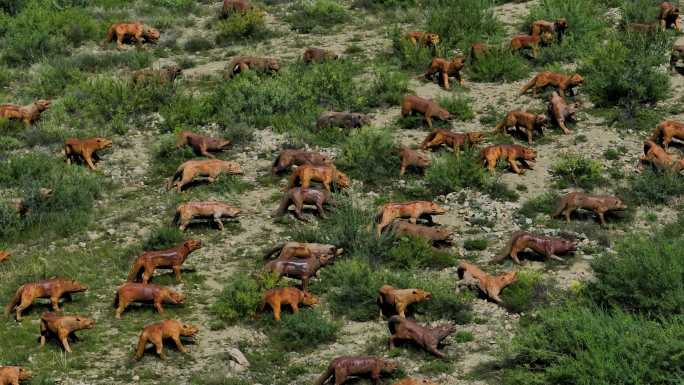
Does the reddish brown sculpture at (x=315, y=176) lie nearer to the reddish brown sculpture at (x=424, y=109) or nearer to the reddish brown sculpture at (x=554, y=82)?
the reddish brown sculpture at (x=424, y=109)

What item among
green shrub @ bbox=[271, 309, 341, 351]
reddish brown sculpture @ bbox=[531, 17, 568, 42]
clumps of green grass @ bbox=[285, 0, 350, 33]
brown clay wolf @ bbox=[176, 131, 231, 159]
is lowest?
clumps of green grass @ bbox=[285, 0, 350, 33]

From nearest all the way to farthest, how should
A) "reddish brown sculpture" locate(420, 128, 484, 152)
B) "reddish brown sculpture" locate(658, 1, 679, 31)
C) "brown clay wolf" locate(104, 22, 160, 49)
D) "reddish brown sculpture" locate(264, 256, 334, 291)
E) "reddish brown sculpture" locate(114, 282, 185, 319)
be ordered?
"reddish brown sculpture" locate(114, 282, 185, 319) → "reddish brown sculpture" locate(264, 256, 334, 291) → "reddish brown sculpture" locate(420, 128, 484, 152) → "reddish brown sculpture" locate(658, 1, 679, 31) → "brown clay wolf" locate(104, 22, 160, 49)

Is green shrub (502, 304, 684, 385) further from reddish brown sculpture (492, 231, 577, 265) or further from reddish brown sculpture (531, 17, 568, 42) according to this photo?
reddish brown sculpture (531, 17, 568, 42)

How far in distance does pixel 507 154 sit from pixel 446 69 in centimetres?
473

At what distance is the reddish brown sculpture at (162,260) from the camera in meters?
15.9

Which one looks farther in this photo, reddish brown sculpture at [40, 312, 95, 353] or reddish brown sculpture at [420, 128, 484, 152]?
reddish brown sculpture at [420, 128, 484, 152]

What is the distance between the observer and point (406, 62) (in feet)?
82.8

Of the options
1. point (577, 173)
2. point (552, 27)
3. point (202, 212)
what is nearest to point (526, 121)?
point (577, 173)

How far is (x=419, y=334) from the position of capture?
13.9 metres

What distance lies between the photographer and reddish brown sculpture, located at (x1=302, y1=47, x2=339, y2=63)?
2525 centimetres

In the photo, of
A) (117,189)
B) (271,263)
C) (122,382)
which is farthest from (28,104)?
(122,382)

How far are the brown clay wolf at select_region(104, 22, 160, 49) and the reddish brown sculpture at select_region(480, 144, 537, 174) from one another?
11.6 meters

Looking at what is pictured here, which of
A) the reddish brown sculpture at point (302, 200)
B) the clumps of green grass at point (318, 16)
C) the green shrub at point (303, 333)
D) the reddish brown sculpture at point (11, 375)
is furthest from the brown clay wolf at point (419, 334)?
the clumps of green grass at point (318, 16)

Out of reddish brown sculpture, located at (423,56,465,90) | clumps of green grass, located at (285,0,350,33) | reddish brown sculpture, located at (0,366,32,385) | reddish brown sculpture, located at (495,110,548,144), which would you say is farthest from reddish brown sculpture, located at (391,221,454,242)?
clumps of green grass, located at (285,0,350,33)
